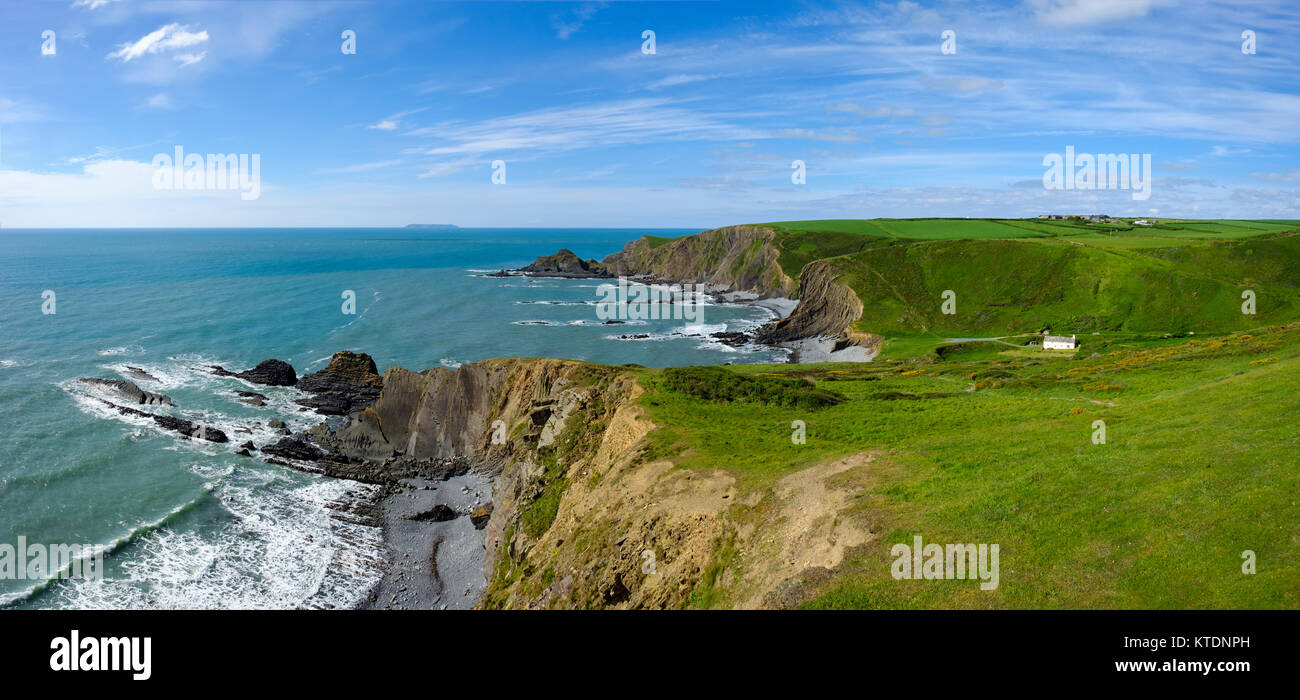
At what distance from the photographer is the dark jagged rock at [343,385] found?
7075cm

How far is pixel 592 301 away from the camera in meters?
162

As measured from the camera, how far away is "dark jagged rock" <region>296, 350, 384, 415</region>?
70750mm

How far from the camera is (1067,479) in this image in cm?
2194

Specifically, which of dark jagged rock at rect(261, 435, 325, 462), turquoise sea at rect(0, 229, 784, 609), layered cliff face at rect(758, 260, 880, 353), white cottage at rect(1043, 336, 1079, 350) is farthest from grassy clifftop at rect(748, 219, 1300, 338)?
dark jagged rock at rect(261, 435, 325, 462)

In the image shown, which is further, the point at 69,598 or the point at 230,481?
the point at 230,481

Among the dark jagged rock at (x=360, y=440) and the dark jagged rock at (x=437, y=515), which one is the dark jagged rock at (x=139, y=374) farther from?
the dark jagged rock at (x=437, y=515)

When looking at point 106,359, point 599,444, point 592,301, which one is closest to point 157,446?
point 106,359

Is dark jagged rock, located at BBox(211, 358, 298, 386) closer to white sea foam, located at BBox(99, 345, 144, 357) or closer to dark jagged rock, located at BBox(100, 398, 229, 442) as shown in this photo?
dark jagged rock, located at BBox(100, 398, 229, 442)

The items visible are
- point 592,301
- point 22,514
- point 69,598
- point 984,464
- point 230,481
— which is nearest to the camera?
point 984,464

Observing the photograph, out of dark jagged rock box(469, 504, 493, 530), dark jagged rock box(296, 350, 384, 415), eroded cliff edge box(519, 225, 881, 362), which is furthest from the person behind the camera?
eroded cliff edge box(519, 225, 881, 362)

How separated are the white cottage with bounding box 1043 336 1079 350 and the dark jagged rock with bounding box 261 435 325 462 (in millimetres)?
76165
